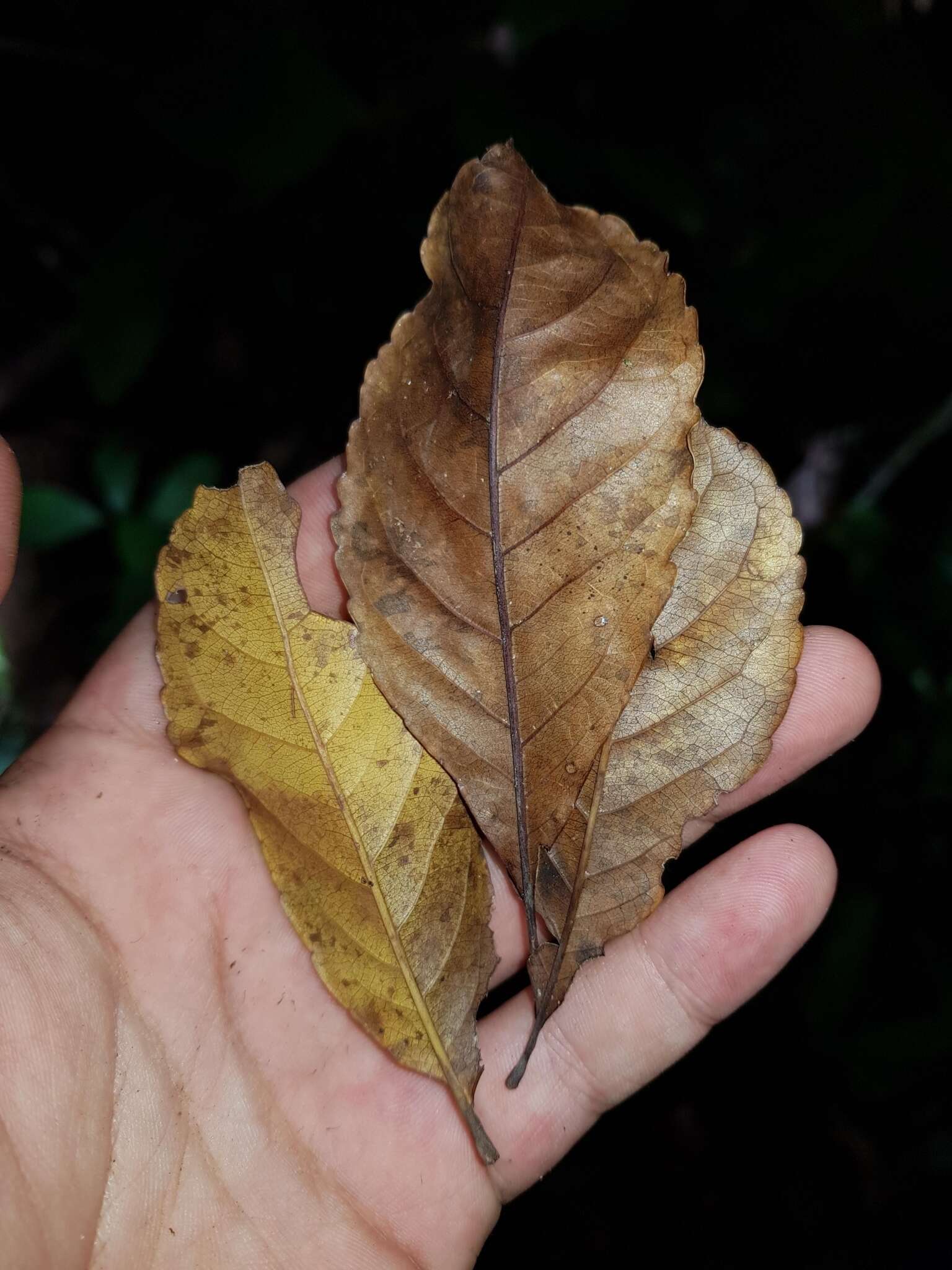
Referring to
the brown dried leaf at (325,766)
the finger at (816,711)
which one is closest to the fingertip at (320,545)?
the brown dried leaf at (325,766)

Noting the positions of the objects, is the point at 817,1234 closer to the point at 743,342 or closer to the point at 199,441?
the point at 743,342

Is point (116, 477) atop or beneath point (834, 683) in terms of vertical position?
atop

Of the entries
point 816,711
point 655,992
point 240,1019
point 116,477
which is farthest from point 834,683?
point 116,477

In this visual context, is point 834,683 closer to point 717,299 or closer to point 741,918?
point 741,918

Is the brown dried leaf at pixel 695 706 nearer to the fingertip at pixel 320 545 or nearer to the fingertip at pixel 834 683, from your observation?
the fingertip at pixel 834 683

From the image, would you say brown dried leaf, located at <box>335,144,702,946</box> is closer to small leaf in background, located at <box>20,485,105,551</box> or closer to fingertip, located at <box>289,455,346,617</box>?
fingertip, located at <box>289,455,346,617</box>

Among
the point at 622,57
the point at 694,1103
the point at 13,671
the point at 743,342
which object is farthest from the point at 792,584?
the point at 13,671
